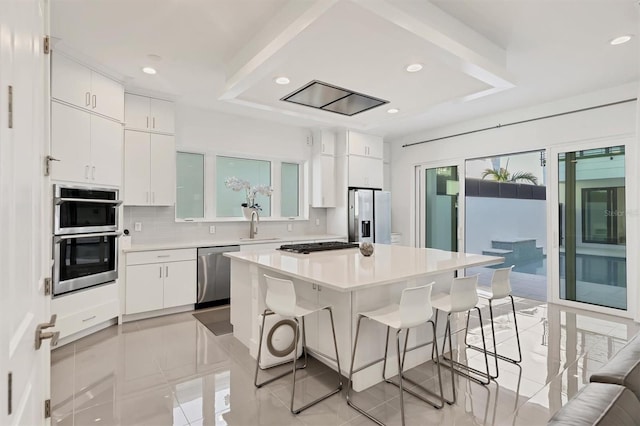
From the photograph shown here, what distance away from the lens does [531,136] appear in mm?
4828

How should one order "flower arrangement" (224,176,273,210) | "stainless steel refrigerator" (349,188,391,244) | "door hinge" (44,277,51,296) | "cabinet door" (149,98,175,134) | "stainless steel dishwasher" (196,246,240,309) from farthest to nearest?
"stainless steel refrigerator" (349,188,391,244) < "flower arrangement" (224,176,273,210) < "stainless steel dishwasher" (196,246,240,309) < "cabinet door" (149,98,175,134) < "door hinge" (44,277,51,296)

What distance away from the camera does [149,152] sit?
4273 mm

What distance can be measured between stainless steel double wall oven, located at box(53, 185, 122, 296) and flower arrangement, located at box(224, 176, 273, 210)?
165 cm

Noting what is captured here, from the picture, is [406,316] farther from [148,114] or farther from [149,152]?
[148,114]

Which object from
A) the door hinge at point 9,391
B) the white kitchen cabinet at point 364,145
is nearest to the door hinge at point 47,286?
the door hinge at point 9,391

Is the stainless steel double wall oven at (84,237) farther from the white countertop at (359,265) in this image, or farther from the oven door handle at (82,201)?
the white countertop at (359,265)

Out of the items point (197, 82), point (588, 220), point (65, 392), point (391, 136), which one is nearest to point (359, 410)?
point (65, 392)

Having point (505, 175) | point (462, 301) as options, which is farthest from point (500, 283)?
point (505, 175)

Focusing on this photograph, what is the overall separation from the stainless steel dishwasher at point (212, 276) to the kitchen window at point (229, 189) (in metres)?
0.74

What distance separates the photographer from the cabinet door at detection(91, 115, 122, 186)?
3.51m

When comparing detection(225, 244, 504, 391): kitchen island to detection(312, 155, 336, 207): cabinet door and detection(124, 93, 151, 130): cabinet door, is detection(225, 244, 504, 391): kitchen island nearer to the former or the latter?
detection(124, 93, 151, 130): cabinet door

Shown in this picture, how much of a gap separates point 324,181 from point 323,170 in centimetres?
19

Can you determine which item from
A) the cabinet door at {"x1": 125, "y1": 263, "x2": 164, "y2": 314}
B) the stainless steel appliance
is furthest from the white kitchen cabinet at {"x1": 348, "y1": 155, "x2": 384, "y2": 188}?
the stainless steel appliance

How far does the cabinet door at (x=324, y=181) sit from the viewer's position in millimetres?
5836
